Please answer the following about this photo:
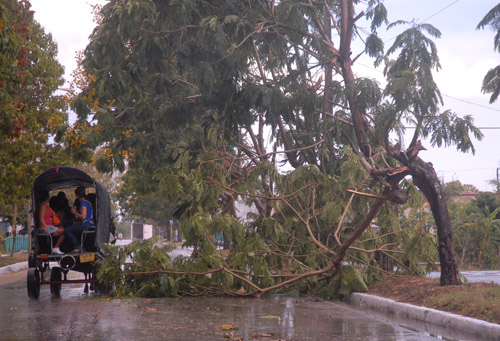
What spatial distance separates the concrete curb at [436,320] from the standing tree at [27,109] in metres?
11.3

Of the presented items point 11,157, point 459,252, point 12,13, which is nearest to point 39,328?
point 11,157

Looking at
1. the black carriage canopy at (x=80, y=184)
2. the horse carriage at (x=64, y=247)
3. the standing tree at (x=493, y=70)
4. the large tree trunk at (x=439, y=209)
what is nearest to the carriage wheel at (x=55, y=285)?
the horse carriage at (x=64, y=247)

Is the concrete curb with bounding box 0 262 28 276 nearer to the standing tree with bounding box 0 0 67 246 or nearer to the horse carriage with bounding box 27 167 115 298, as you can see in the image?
the standing tree with bounding box 0 0 67 246

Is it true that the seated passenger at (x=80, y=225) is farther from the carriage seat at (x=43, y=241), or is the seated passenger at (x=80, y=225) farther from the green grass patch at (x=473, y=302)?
the green grass patch at (x=473, y=302)

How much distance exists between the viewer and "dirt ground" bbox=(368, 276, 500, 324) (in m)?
8.51

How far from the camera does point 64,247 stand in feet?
44.3

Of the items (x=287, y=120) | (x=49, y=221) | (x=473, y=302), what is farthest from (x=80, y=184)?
(x=473, y=302)

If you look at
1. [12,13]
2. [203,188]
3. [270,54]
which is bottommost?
[203,188]

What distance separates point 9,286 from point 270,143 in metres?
8.44

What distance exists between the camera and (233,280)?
12.8 m

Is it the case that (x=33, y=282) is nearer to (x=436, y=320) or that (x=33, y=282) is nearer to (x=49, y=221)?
(x=49, y=221)

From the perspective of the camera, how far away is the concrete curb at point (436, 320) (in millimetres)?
7625

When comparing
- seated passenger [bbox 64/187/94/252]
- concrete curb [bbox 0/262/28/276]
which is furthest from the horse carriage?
concrete curb [bbox 0/262/28/276]

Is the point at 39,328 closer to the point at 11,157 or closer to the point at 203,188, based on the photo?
the point at 203,188
